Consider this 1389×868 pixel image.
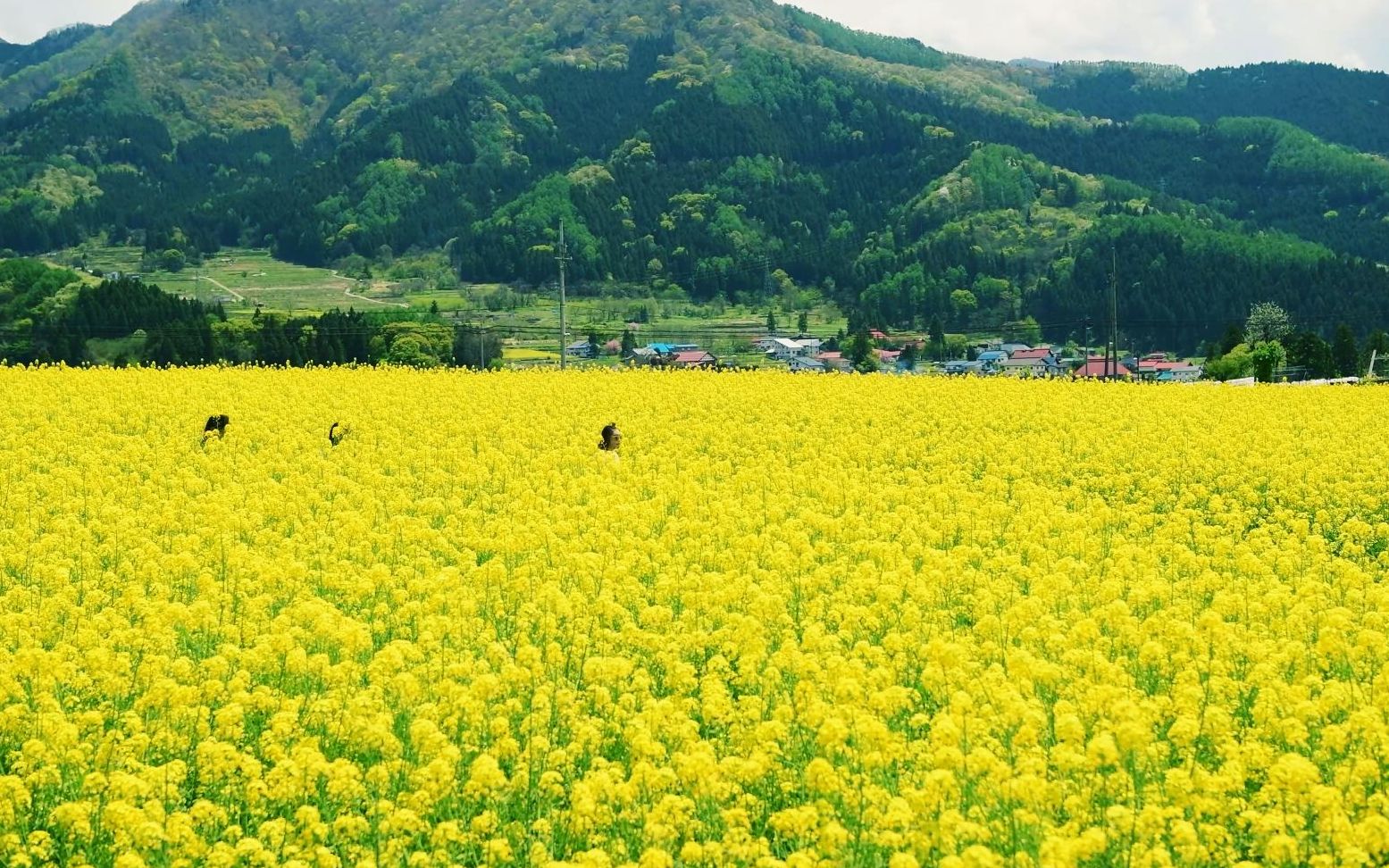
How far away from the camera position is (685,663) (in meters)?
10.6

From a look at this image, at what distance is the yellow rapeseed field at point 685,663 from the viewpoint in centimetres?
794

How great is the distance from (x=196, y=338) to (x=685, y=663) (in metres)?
77.3

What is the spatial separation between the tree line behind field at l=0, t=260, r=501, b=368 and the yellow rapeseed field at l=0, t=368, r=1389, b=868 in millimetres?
60370

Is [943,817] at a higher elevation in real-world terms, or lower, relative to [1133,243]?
lower

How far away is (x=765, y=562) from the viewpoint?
14.9 metres

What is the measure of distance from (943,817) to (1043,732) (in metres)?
2.45

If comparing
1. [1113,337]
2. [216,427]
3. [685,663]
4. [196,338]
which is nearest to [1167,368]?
[1113,337]

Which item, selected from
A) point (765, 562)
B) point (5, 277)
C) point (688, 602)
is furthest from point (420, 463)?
point (5, 277)

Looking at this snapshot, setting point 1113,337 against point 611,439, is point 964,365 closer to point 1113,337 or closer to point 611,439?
point 1113,337

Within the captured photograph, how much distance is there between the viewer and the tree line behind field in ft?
267

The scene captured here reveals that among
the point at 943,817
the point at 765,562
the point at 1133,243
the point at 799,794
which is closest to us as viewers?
the point at 943,817

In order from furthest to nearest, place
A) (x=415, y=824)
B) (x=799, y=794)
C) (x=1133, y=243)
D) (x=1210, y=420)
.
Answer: (x=1133, y=243), (x=1210, y=420), (x=799, y=794), (x=415, y=824)

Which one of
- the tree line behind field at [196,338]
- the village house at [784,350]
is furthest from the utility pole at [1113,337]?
the tree line behind field at [196,338]

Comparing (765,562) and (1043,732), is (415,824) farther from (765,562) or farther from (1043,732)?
(765,562)
